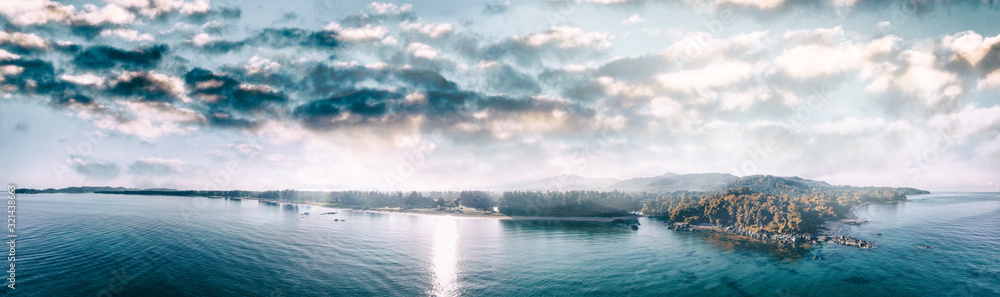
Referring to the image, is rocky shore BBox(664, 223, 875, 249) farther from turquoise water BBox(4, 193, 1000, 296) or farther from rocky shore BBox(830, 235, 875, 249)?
turquoise water BBox(4, 193, 1000, 296)

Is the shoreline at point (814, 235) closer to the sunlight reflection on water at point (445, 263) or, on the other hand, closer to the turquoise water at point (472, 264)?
the turquoise water at point (472, 264)

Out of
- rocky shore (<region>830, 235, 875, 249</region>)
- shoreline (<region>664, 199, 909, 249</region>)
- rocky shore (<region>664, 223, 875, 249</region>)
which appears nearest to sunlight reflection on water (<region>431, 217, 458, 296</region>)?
shoreline (<region>664, 199, 909, 249</region>)

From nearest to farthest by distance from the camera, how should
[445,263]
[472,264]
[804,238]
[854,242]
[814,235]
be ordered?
1. [445,263]
2. [472,264]
3. [854,242]
4. [804,238]
5. [814,235]

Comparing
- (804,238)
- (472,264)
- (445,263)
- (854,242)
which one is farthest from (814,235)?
(445,263)

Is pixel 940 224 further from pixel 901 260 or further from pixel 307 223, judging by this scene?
pixel 307 223

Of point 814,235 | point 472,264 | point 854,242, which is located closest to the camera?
point 472,264

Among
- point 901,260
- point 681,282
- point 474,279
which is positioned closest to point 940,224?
point 901,260

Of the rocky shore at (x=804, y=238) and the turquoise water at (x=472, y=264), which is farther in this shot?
the rocky shore at (x=804, y=238)

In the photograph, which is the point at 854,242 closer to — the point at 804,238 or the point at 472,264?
the point at 804,238

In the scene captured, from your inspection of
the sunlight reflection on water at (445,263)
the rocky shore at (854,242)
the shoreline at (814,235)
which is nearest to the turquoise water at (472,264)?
the sunlight reflection on water at (445,263)
